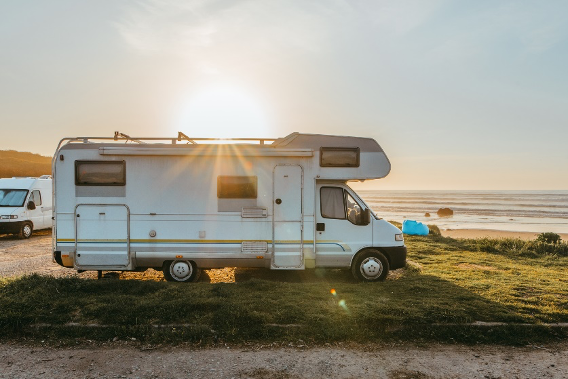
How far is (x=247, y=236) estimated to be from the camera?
8.18m

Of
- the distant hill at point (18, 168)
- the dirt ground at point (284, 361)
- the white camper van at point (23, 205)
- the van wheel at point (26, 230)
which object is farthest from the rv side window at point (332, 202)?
the distant hill at point (18, 168)

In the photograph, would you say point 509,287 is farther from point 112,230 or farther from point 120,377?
point 112,230

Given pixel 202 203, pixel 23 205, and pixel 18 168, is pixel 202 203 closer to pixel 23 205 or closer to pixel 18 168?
pixel 23 205

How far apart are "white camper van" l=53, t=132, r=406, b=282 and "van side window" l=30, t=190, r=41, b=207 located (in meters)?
10.9

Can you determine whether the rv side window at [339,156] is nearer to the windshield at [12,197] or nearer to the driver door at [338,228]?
the driver door at [338,228]

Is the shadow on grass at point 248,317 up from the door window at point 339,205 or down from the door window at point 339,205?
down

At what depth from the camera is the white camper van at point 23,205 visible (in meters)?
16.1

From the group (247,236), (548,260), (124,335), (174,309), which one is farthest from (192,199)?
(548,260)

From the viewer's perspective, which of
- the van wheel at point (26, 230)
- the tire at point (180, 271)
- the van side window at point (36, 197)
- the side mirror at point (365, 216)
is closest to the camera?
the tire at point (180, 271)

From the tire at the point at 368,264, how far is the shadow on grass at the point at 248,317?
5.10ft

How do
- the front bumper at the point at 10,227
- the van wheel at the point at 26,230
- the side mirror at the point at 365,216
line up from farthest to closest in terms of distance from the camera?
1. the van wheel at the point at 26,230
2. the front bumper at the point at 10,227
3. the side mirror at the point at 365,216

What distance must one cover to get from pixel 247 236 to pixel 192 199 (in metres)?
1.36

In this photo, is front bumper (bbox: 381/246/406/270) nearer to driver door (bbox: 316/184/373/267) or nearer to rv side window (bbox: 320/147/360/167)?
driver door (bbox: 316/184/373/267)

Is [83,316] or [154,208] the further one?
[154,208]
